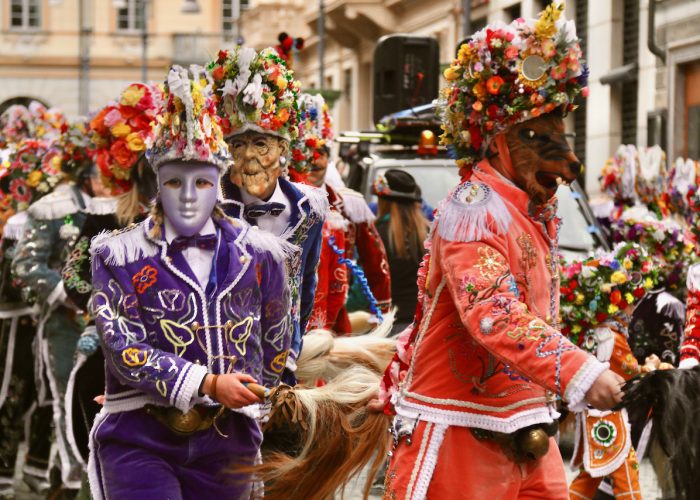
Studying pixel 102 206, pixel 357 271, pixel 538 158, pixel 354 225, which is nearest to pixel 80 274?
pixel 102 206

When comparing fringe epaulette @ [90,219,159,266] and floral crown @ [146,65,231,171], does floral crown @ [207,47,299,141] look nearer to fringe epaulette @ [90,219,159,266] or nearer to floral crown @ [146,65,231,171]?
floral crown @ [146,65,231,171]

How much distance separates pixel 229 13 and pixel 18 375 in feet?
187

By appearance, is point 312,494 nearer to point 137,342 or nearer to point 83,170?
point 137,342

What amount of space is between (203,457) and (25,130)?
891 cm

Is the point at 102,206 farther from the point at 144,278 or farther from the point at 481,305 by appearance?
the point at 481,305

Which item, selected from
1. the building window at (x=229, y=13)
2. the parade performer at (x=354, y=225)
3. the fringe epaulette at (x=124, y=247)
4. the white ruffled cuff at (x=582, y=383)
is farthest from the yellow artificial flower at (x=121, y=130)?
the building window at (x=229, y=13)

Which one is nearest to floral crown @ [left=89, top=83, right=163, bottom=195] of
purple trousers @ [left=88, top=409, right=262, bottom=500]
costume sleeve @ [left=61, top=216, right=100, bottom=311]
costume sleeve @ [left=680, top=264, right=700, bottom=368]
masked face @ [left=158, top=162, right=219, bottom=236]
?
costume sleeve @ [left=61, top=216, right=100, bottom=311]

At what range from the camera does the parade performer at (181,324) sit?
18.4ft

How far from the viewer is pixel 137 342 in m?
5.61

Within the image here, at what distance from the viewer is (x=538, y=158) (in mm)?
5477

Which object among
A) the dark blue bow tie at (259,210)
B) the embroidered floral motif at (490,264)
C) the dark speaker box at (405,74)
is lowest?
the embroidered floral motif at (490,264)

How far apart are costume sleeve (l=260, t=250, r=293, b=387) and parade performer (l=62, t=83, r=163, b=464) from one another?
176cm

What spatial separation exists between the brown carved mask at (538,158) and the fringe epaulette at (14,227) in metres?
6.22

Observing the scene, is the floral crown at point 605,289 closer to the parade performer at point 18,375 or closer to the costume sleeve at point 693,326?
the costume sleeve at point 693,326
